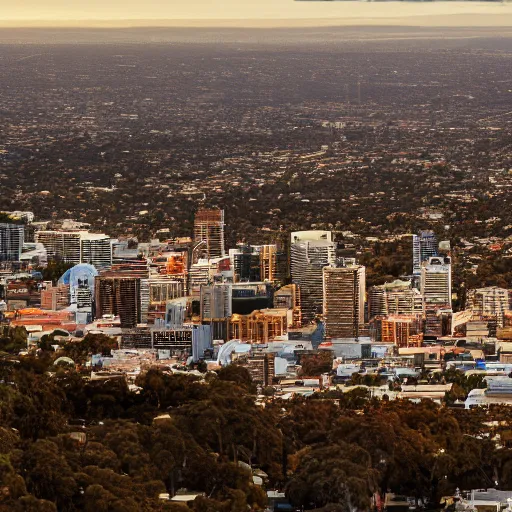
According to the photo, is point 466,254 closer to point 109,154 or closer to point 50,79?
point 109,154

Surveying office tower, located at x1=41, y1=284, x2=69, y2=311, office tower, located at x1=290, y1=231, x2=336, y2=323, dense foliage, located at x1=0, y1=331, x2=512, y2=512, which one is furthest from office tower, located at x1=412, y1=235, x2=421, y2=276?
dense foliage, located at x1=0, y1=331, x2=512, y2=512

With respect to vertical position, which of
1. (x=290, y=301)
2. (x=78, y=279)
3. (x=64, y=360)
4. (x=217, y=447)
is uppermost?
(x=217, y=447)

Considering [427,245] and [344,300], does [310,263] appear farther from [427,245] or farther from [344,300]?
[427,245]

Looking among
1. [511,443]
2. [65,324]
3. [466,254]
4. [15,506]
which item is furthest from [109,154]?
[15,506]

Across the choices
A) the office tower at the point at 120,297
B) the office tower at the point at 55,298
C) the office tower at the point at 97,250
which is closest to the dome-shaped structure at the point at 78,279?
the office tower at the point at 55,298

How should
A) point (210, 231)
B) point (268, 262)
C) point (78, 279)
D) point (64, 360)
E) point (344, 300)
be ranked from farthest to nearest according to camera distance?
point (210, 231), point (268, 262), point (78, 279), point (344, 300), point (64, 360)

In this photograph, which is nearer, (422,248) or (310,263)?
(310,263)

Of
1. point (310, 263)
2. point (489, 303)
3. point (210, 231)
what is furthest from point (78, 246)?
point (489, 303)

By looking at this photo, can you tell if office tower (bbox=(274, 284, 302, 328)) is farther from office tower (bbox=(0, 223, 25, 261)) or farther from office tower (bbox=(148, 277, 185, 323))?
office tower (bbox=(0, 223, 25, 261))
